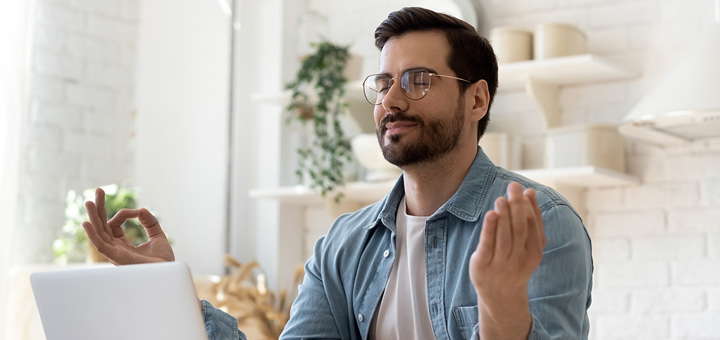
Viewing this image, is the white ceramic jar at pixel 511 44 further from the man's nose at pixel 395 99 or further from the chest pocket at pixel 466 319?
the chest pocket at pixel 466 319

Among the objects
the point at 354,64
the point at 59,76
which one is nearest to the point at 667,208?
the point at 354,64

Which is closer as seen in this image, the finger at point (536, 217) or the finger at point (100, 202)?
the finger at point (536, 217)

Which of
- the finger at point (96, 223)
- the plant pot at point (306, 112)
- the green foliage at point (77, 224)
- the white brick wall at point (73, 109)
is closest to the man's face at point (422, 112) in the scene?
the finger at point (96, 223)

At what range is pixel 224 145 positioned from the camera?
3.31m

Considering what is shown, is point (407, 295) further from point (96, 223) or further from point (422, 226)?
point (96, 223)

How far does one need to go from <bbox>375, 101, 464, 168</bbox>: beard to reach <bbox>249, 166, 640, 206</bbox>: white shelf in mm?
972

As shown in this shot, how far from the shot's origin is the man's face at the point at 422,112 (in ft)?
4.84

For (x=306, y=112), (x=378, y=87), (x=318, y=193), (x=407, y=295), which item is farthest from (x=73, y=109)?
(x=407, y=295)

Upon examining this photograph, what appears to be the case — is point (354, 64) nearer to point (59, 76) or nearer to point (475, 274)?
point (59, 76)

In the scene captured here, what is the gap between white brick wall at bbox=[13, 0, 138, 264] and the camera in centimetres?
292

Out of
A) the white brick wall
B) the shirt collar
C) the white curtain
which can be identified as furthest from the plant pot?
the shirt collar

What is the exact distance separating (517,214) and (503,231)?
0.03 metres

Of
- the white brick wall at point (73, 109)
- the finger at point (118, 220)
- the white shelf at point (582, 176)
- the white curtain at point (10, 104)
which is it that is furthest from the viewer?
the white brick wall at point (73, 109)

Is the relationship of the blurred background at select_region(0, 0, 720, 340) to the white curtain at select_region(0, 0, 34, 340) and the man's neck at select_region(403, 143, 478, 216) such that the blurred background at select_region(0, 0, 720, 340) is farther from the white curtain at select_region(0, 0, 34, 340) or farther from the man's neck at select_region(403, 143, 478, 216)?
the man's neck at select_region(403, 143, 478, 216)
